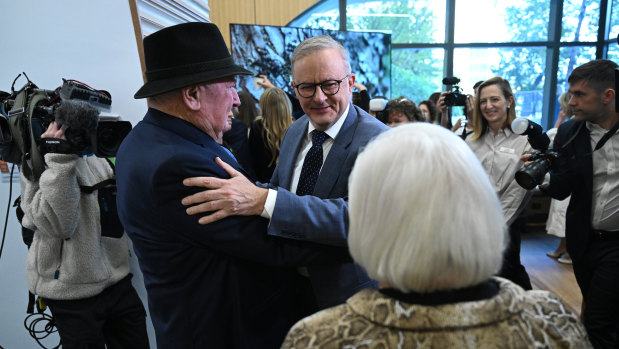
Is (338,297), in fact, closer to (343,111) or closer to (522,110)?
(343,111)

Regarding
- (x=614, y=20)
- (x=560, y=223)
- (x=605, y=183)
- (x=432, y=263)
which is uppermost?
(x=614, y=20)

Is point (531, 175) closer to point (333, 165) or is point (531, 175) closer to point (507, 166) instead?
point (507, 166)

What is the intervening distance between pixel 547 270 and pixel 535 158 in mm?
2186

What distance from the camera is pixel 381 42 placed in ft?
20.6

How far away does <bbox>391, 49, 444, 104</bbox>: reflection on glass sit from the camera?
689cm

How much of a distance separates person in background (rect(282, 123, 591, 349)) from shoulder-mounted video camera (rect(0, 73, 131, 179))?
3.88 feet

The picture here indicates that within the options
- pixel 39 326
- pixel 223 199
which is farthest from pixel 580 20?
pixel 39 326

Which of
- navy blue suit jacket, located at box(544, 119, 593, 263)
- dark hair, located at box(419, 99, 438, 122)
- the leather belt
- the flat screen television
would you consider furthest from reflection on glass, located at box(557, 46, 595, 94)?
the leather belt

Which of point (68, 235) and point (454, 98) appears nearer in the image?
point (68, 235)

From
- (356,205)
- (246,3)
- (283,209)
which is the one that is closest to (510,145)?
(283,209)

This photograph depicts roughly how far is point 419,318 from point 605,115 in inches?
85.7

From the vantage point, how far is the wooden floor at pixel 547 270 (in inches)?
128

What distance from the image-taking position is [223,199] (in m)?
0.99

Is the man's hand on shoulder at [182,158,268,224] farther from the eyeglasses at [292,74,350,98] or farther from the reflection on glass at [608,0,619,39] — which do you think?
the reflection on glass at [608,0,619,39]
